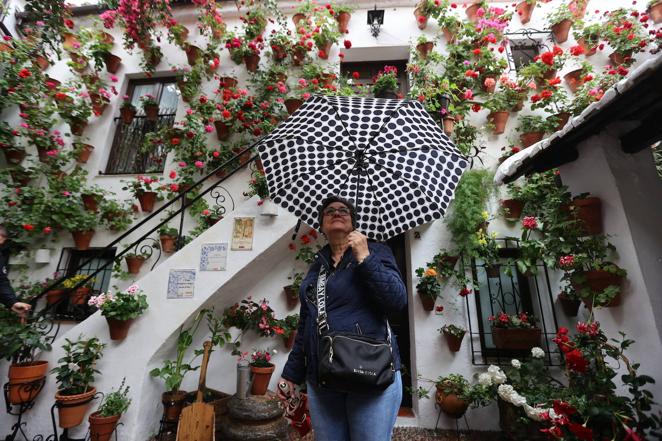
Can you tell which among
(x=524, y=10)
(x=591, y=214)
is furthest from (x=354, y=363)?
(x=524, y=10)

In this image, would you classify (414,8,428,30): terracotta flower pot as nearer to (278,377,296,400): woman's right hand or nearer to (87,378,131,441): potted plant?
(278,377,296,400): woman's right hand

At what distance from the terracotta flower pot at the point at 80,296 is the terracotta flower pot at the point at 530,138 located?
6.58 metres

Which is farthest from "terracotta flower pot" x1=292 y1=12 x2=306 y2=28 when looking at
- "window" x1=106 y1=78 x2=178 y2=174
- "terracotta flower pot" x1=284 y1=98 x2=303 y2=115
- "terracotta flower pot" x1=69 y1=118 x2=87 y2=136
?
"terracotta flower pot" x1=69 y1=118 x2=87 y2=136

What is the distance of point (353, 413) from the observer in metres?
1.45

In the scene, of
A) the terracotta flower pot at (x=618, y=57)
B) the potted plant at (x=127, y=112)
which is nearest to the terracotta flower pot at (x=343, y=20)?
the potted plant at (x=127, y=112)

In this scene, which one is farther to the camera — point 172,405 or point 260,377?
point 260,377

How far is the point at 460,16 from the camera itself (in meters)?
5.45

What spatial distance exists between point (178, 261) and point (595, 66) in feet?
22.1

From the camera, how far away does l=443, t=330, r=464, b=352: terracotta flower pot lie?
3.63 metres

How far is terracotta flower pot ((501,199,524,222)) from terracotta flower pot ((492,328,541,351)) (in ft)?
4.64

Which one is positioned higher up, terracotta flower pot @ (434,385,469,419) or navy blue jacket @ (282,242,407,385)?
navy blue jacket @ (282,242,407,385)

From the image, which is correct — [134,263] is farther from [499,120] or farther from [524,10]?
[524,10]

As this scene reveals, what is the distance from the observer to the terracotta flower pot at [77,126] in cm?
534

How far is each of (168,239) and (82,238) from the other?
140cm
